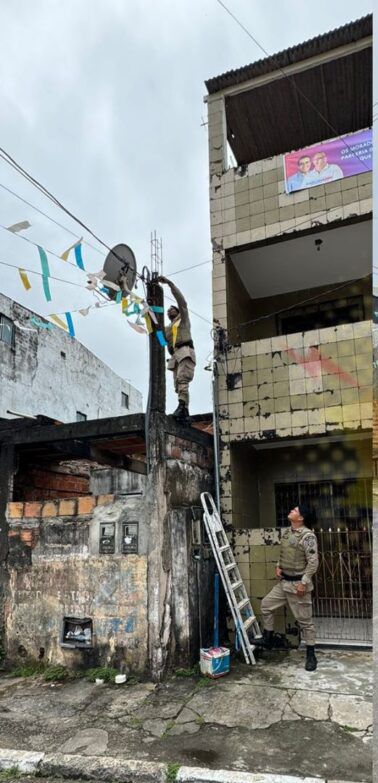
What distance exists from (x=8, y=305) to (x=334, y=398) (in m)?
13.5

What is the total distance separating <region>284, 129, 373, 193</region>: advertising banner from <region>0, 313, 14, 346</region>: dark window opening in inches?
476

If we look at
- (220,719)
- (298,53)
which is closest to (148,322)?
(220,719)

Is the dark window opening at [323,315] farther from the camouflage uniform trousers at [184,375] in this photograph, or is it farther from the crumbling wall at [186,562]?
the crumbling wall at [186,562]

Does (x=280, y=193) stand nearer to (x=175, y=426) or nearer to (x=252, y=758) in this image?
(x=175, y=426)

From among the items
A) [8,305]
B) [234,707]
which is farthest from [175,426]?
[8,305]

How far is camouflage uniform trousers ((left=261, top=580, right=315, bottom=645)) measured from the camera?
576 cm

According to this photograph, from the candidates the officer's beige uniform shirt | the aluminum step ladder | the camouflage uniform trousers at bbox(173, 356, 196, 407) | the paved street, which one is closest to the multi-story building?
the aluminum step ladder

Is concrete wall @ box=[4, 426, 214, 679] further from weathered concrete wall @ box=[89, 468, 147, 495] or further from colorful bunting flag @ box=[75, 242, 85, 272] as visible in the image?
colorful bunting flag @ box=[75, 242, 85, 272]

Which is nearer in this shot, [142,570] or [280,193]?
[142,570]

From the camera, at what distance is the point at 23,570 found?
6375 millimetres

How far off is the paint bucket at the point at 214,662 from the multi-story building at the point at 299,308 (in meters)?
1.38

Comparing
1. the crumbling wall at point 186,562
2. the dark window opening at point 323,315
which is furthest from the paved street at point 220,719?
the dark window opening at point 323,315

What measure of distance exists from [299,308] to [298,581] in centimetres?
555

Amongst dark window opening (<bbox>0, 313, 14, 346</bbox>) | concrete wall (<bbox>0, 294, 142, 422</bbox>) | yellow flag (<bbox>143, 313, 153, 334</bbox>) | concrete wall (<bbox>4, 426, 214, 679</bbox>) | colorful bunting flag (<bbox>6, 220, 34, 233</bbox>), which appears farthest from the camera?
concrete wall (<bbox>0, 294, 142, 422</bbox>)
